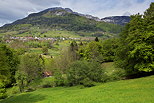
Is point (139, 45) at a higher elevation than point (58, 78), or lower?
higher

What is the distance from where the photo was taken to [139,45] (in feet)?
94.4

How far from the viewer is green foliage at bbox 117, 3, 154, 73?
92.5 ft

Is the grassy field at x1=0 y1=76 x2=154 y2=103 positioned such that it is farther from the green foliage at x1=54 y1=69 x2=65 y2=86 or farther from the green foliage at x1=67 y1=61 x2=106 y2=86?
the green foliage at x1=54 y1=69 x2=65 y2=86

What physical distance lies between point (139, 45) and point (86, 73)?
17.0 m

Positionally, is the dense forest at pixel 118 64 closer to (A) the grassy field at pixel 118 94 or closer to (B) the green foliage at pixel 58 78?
(B) the green foliage at pixel 58 78

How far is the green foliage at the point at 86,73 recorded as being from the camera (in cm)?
3816

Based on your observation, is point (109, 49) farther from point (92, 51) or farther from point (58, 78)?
point (58, 78)

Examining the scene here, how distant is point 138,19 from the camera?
33.1 metres

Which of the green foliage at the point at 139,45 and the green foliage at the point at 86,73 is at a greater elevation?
the green foliage at the point at 139,45

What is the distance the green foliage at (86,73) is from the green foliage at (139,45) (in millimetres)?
6267

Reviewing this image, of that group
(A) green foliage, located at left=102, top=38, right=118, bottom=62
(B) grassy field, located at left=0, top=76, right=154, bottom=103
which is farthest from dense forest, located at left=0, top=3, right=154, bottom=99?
(A) green foliage, located at left=102, top=38, right=118, bottom=62

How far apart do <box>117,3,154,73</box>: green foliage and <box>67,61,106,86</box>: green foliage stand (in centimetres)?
627

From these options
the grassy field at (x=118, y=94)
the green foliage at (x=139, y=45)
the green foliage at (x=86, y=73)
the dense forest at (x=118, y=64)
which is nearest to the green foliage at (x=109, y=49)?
the dense forest at (x=118, y=64)

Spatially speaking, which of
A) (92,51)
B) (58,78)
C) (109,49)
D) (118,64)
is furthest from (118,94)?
(109,49)
